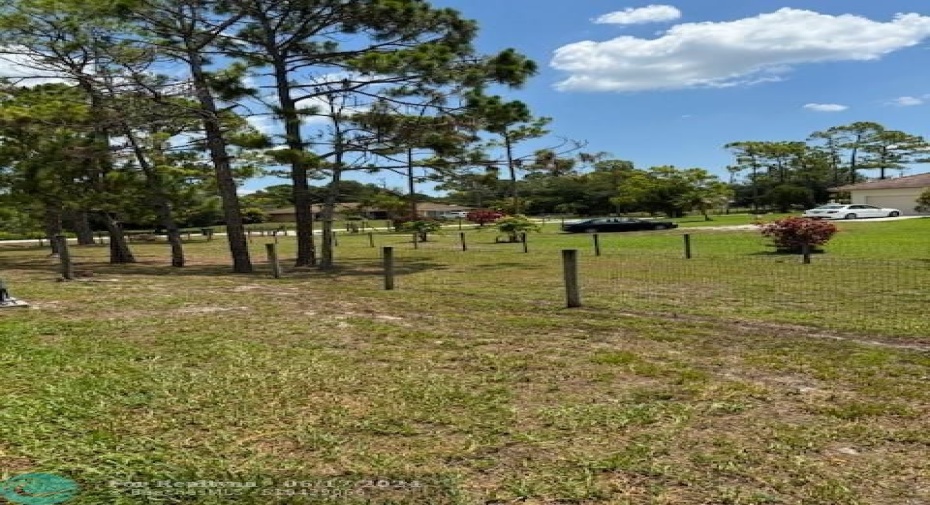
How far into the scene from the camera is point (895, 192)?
49656 mm

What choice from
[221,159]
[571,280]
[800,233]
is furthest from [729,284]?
[221,159]

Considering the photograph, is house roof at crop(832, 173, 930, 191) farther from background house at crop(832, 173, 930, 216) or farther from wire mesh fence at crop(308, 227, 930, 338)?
wire mesh fence at crop(308, 227, 930, 338)

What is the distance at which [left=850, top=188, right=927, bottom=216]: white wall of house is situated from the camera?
47.8 metres

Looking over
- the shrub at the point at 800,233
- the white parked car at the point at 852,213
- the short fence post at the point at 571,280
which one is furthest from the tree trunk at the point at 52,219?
the white parked car at the point at 852,213

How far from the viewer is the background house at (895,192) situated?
47.8 meters

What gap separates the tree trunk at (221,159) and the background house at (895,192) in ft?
147

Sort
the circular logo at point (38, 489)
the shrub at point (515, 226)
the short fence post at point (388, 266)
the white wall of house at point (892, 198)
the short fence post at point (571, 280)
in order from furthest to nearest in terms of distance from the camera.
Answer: the white wall of house at point (892, 198) < the shrub at point (515, 226) < the short fence post at point (388, 266) < the short fence post at point (571, 280) < the circular logo at point (38, 489)

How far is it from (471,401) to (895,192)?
54.3m

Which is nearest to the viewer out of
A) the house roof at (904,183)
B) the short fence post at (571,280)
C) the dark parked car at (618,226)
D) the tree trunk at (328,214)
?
the short fence post at (571,280)

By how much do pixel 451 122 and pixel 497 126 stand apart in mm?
1082

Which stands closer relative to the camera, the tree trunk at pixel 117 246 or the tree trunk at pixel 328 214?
the tree trunk at pixel 328 214

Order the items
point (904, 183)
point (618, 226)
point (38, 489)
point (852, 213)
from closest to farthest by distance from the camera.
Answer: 1. point (38, 489)
2. point (618, 226)
3. point (852, 213)
4. point (904, 183)

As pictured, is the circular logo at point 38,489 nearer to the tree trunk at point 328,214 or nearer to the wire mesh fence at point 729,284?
the wire mesh fence at point 729,284

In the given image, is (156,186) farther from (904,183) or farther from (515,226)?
(904,183)
